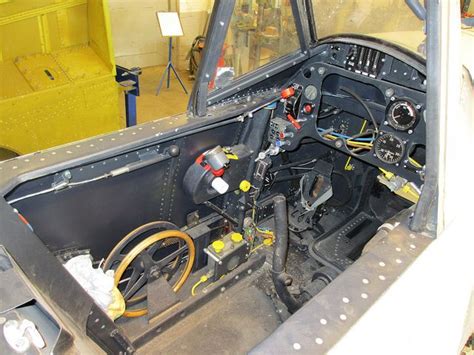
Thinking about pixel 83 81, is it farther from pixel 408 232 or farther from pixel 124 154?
pixel 408 232

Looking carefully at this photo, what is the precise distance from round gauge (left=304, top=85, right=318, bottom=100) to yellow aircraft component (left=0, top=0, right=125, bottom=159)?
2.23 m

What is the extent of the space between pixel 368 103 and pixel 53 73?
113 inches

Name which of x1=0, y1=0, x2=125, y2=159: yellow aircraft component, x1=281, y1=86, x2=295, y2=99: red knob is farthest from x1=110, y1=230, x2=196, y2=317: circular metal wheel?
x1=0, y1=0, x2=125, y2=159: yellow aircraft component

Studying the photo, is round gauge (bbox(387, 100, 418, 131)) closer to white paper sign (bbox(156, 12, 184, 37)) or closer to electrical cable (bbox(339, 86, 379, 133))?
electrical cable (bbox(339, 86, 379, 133))

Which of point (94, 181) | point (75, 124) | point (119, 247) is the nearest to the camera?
point (94, 181)

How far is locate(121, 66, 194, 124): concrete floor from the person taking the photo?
224 inches

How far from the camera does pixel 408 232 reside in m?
1.30

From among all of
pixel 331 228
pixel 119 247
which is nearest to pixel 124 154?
pixel 119 247

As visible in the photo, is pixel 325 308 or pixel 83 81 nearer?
pixel 325 308

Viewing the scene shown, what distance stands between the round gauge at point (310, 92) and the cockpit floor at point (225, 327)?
1148 mm

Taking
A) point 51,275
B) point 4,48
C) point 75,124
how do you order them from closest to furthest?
point 51,275 → point 4,48 → point 75,124

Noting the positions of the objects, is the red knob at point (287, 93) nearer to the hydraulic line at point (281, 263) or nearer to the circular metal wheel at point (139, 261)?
the hydraulic line at point (281, 263)

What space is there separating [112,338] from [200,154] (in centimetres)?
94

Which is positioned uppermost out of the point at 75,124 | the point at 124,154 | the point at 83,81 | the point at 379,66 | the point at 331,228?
the point at 379,66
